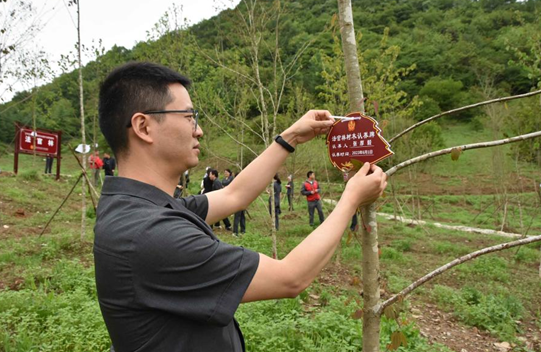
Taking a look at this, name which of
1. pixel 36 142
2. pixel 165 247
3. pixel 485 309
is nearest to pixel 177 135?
pixel 165 247

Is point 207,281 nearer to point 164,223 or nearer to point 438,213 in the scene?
point 164,223

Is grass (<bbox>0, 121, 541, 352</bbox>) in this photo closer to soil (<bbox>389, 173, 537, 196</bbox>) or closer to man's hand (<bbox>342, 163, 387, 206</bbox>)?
man's hand (<bbox>342, 163, 387, 206</bbox>)

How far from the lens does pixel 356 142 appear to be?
1.52m

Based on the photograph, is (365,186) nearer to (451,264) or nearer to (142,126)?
(451,264)

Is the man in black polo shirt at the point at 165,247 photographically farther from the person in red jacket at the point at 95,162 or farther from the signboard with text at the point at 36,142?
the signboard with text at the point at 36,142

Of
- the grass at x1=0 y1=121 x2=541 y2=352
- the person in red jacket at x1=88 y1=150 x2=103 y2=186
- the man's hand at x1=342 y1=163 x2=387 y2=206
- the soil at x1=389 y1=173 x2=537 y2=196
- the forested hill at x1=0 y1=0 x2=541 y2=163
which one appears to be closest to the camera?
the man's hand at x1=342 y1=163 x2=387 y2=206

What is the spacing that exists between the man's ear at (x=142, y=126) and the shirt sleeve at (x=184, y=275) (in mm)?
339

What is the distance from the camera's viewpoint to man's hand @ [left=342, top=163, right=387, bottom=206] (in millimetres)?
1305

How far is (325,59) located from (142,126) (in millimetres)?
7206

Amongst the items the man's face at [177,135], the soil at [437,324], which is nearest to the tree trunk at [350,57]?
the man's face at [177,135]

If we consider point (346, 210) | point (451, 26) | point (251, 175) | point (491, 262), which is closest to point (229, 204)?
point (251, 175)

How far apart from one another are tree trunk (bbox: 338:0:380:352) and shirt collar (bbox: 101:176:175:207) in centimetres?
92

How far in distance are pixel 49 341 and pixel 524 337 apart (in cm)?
550

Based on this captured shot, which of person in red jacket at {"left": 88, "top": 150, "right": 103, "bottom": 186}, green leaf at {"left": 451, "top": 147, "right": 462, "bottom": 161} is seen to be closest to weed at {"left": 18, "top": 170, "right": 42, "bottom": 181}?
person in red jacket at {"left": 88, "top": 150, "right": 103, "bottom": 186}
